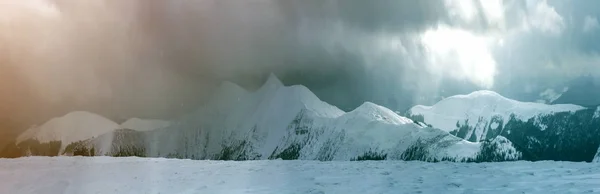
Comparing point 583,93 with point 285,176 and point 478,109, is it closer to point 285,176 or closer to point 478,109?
point 478,109

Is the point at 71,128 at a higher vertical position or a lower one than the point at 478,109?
lower

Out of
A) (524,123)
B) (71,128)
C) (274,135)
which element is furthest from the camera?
(274,135)

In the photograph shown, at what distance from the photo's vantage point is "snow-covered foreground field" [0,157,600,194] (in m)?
5.94

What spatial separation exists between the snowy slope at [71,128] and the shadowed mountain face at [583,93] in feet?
16.8

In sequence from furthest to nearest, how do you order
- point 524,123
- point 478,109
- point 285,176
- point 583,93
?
1. point 524,123
2. point 583,93
3. point 478,109
4. point 285,176

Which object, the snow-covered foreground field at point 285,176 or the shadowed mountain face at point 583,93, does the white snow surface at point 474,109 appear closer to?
the shadowed mountain face at point 583,93

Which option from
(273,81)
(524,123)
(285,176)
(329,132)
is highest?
(273,81)

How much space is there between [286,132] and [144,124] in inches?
64.7

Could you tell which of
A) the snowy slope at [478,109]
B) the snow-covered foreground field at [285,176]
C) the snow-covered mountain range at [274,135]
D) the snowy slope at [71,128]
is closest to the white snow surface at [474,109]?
the snowy slope at [478,109]

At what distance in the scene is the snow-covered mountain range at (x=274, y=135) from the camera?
7.04 m

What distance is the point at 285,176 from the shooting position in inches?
251

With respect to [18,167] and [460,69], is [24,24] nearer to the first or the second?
[18,167]

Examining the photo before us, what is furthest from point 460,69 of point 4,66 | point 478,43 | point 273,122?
point 4,66

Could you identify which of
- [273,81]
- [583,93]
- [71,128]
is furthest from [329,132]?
[71,128]
